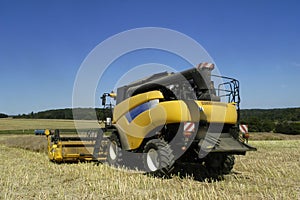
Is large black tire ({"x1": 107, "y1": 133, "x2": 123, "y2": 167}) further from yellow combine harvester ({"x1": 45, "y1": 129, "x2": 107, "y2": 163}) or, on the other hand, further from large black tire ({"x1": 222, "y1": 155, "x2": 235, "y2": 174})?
large black tire ({"x1": 222, "y1": 155, "x2": 235, "y2": 174})

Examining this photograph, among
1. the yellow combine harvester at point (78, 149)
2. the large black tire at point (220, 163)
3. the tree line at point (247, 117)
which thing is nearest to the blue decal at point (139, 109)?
the tree line at point (247, 117)

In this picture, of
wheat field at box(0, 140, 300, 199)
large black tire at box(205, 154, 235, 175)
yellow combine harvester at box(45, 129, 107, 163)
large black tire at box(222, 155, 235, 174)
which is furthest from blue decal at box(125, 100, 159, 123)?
large black tire at box(222, 155, 235, 174)

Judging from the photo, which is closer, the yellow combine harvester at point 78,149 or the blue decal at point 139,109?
the blue decal at point 139,109

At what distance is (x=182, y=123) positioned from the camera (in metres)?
7.65

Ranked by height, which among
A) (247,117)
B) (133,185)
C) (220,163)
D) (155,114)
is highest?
(155,114)

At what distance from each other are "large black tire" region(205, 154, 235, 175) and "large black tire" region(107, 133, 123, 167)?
113 inches

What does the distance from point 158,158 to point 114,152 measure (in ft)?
10.6

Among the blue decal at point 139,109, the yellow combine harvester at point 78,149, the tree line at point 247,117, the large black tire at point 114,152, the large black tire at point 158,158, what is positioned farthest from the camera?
the tree line at point 247,117

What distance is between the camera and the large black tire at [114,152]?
1023 centimetres

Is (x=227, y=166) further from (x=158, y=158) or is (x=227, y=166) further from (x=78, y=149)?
(x=78, y=149)

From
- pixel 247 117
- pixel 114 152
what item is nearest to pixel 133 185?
pixel 114 152

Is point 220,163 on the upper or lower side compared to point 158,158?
lower

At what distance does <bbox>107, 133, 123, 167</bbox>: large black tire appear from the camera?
10.2 metres

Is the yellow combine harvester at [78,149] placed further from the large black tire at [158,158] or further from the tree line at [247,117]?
the large black tire at [158,158]
